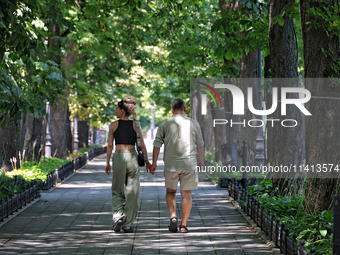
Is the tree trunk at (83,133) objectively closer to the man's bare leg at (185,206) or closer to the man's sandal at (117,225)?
the man's sandal at (117,225)

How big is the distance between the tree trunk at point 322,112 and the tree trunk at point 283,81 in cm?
304

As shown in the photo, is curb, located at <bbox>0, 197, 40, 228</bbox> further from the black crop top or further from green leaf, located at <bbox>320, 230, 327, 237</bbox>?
green leaf, located at <bbox>320, 230, 327, 237</bbox>

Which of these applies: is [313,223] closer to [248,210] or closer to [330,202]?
[330,202]

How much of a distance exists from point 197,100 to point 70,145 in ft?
28.4

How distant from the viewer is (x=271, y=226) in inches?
302

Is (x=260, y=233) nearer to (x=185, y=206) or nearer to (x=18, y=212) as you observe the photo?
(x=185, y=206)

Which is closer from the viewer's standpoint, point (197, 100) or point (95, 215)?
point (95, 215)

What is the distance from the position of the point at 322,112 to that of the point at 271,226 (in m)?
1.77

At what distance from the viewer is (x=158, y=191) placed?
14969 mm

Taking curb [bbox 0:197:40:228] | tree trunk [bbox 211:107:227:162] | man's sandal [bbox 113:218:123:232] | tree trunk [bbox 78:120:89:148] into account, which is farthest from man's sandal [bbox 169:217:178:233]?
tree trunk [bbox 78:120:89:148]

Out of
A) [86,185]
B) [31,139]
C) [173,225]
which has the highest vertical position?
[31,139]

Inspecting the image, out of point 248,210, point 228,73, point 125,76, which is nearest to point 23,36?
point 248,210

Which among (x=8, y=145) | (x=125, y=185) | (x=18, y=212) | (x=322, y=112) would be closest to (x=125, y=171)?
(x=125, y=185)

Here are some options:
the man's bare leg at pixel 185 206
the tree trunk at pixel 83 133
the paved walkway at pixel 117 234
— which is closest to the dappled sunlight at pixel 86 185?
the paved walkway at pixel 117 234
